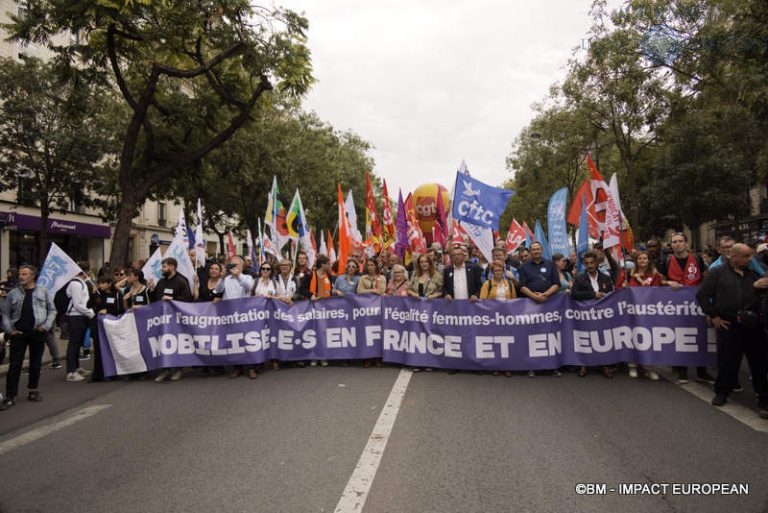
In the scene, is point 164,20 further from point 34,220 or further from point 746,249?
point 34,220

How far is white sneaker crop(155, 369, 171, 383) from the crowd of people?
31 mm

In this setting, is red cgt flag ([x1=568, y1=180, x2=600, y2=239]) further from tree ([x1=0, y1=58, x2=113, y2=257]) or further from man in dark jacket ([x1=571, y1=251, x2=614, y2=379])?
tree ([x1=0, y1=58, x2=113, y2=257])

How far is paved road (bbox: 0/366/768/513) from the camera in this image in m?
3.60

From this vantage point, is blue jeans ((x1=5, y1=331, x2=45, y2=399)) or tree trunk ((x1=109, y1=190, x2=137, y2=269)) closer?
blue jeans ((x1=5, y1=331, x2=45, y2=399))

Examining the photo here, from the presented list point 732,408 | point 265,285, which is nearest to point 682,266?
point 732,408

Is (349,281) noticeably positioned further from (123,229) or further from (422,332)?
(123,229)

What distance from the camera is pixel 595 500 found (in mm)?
3523

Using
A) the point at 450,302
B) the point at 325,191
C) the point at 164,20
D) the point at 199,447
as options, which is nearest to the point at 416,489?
the point at 199,447

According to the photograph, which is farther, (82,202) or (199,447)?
(82,202)

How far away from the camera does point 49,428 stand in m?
5.54

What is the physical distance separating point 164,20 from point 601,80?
582 inches

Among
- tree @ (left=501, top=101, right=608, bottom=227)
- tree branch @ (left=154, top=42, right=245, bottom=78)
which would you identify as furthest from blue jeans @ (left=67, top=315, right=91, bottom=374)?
tree @ (left=501, top=101, right=608, bottom=227)

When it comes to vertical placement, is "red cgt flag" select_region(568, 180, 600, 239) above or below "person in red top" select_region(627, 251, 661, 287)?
above

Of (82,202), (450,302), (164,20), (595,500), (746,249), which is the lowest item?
(595,500)
